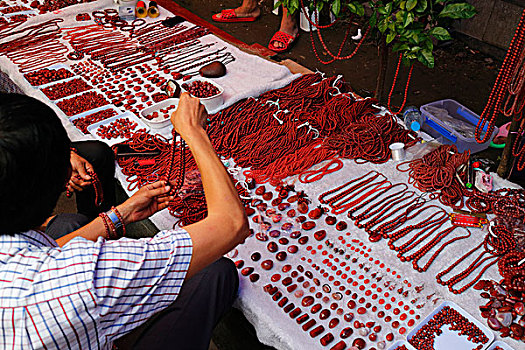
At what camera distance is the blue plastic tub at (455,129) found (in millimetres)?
2986

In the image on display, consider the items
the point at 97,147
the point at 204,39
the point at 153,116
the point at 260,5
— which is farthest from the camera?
the point at 260,5

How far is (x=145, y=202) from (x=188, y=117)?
48 centimetres

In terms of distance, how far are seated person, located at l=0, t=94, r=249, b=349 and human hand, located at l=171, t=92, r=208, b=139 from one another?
0.32m

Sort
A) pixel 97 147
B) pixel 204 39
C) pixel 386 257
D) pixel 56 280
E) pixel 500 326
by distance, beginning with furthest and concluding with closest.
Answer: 1. pixel 204 39
2. pixel 97 147
3. pixel 386 257
4. pixel 500 326
5. pixel 56 280

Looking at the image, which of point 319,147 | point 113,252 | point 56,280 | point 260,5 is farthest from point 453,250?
point 260,5

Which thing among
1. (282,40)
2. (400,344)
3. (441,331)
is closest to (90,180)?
(400,344)

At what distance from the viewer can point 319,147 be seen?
2611mm

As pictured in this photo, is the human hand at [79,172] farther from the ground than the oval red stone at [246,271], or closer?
farther from the ground

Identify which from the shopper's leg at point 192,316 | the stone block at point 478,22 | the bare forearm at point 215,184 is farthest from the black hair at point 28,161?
the stone block at point 478,22

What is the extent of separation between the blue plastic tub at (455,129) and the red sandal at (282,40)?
2168 mm

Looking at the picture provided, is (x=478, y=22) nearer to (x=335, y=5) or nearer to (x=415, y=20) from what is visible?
(x=415, y=20)

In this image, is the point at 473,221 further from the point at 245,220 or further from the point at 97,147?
the point at 97,147

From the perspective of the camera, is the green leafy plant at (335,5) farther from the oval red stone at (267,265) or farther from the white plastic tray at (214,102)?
the oval red stone at (267,265)

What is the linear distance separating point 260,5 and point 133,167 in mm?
4291
